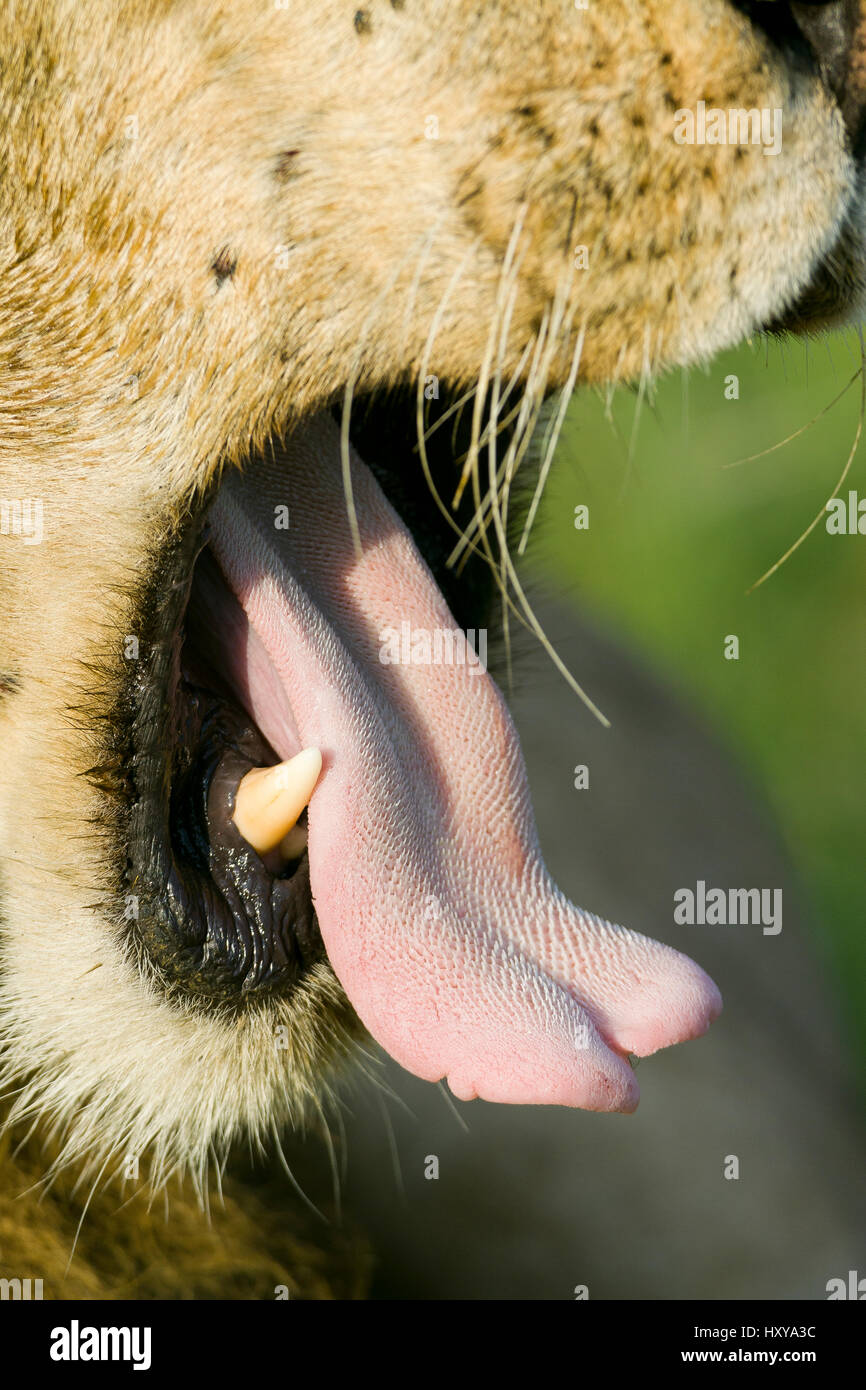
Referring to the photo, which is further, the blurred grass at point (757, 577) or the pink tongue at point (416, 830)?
the blurred grass at point (757, 577)

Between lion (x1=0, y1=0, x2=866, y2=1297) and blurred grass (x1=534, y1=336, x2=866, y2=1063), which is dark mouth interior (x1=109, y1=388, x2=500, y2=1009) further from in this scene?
blurred grass (x1=534, y1=336, x2=866, y2=1063)

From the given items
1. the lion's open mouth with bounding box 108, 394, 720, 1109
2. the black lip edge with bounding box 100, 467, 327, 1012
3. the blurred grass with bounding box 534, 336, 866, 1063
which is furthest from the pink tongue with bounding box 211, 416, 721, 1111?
the blurred grass with bounding box 534, 336, 866, 1063

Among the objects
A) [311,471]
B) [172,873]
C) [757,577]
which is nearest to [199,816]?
[172,873]

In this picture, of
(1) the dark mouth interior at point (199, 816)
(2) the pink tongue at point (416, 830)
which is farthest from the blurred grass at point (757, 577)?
(1) the dark mouth interior at point (199, 816)

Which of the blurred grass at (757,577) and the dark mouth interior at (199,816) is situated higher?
the blurred grass at (757,577)

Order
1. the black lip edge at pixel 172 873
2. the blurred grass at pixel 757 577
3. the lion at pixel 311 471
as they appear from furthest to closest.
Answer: the blurred grass at pixel 757 577
the black lip edge at pixel 172 873
the lion at pixel 311 471

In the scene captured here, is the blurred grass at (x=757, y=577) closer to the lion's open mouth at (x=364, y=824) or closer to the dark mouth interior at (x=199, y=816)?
the lion's open mouth at (x=364, y=824)

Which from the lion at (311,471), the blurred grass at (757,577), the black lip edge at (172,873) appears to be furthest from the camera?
the blurred grass at (757,577)

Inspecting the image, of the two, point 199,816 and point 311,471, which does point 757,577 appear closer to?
point 311,471
